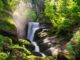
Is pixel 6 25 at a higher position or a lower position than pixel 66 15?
lower

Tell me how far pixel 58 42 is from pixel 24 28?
1626 centimetres

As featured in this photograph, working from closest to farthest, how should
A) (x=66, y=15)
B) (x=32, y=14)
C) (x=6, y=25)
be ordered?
(x=6, y=25) < (x=66, y=15) < (x=32, y=14)

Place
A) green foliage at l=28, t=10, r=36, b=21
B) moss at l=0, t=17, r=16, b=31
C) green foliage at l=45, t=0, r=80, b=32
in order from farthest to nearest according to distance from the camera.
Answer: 1. green foliage at l=28, t=10, r=36, b=21
2. green foliage at l=45, t=0, r=80, b=32
3. moss at l=0, t=17, r=16, b=31

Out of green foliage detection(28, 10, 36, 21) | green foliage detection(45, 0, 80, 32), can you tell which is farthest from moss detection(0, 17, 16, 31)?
green foliage detection(28, 10, 36, 21)

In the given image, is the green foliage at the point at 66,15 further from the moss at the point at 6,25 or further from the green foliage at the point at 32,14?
the green foliage at the point at 32,14

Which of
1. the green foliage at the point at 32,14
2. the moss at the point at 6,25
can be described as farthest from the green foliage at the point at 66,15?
the green foliage at the point at 32,14

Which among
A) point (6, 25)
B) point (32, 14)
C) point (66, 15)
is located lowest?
point (32, 14)

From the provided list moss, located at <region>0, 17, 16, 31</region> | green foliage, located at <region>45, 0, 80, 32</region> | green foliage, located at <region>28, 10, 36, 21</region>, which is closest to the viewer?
moss, located at <region>0, 17, 16, 31</region>

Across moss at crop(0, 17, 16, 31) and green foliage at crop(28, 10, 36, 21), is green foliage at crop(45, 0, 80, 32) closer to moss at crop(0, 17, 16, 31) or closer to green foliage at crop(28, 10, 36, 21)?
moss at crop(0, 17, 16, 31)

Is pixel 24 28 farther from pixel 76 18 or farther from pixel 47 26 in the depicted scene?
pixel 76 18

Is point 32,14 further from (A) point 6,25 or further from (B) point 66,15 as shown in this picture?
(A) point 6,25

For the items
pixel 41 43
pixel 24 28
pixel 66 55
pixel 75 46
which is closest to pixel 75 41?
pixel 75 46

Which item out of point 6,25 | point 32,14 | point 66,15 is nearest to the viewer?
point 6,25

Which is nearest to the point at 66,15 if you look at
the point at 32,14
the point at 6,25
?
the point at 6,25
